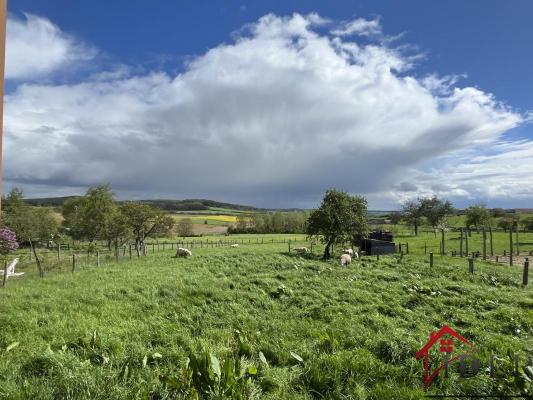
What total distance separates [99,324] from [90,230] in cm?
3663

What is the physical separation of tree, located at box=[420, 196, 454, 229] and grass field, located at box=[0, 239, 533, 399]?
76.9 metres

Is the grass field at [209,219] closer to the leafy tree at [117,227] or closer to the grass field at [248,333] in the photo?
the leafy tree at [117,227]

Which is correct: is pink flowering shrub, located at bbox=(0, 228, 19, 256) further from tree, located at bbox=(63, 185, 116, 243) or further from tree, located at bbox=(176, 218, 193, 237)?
tree, located at bbox=(176, 218, 193, 237)

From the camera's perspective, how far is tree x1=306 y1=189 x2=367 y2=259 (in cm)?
3309

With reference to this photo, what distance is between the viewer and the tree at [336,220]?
109 ft

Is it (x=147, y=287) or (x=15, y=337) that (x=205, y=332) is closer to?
(x=15, y=337)

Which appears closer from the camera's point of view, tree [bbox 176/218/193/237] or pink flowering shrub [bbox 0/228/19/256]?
pink flowering shrub [bbox 0/228/19/256]

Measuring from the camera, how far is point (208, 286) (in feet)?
49.4

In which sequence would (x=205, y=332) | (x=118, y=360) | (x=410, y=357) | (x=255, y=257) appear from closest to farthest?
(x=118, y=360) → (x=410, y=357) → (x=205, y=332) → (x=255, y=257)

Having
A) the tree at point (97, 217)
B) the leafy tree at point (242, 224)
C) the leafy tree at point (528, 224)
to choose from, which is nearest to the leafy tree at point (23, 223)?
the tree at point (97, 217)

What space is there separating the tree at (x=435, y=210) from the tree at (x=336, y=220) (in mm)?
64482

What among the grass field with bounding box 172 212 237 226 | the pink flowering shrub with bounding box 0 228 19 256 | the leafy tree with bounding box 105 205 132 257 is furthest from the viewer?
the grass field with bounding box 172 212 237 226

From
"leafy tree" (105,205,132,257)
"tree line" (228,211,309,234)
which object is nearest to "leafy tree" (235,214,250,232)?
"tree line" (228,211,309,234)

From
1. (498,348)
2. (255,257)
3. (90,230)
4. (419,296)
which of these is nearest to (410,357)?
(498,348)
